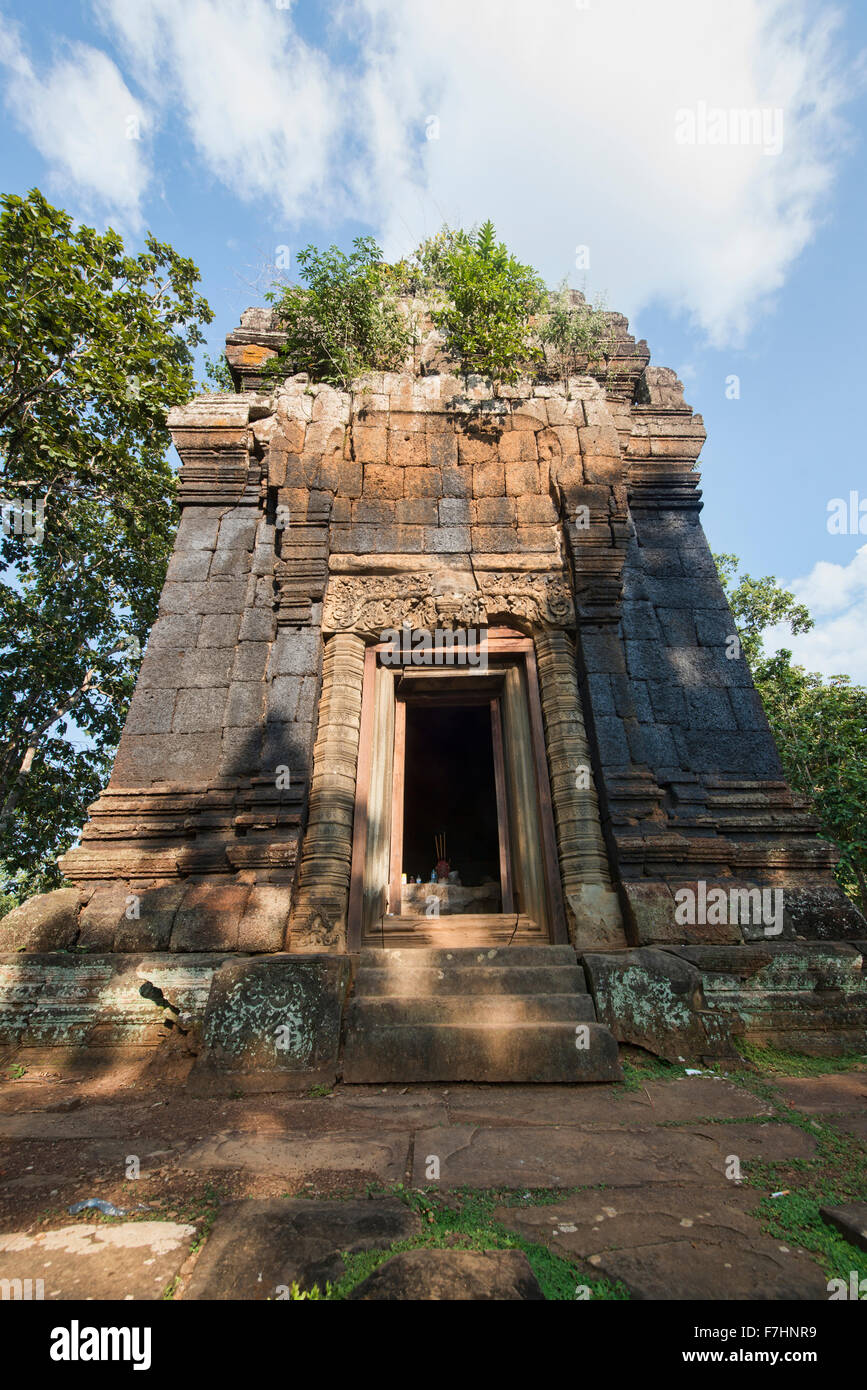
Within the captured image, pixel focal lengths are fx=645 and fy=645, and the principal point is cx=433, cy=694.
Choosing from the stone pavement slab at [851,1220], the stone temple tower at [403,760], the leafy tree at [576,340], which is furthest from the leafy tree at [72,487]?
the stone pavement slab at [851,1220]

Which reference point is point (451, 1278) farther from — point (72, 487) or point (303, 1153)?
point (72, 487)

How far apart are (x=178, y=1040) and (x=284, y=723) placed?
2382 millimetres

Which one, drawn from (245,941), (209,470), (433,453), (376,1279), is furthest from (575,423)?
(376,1279)

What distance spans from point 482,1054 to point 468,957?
2.96 ft

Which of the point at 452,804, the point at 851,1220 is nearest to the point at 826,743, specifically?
the point at 452,804

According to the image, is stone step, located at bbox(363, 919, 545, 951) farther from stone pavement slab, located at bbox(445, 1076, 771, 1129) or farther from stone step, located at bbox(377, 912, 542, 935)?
stone pavement slab, located at bbox(445, 1076, 771, 1129)

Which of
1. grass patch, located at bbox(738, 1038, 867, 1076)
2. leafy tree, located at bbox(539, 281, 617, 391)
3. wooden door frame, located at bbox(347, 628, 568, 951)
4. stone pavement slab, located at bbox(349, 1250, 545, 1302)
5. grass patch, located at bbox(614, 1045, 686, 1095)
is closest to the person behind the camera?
stone pavement slab, located at bbox(349, 1250, 545, 1302)

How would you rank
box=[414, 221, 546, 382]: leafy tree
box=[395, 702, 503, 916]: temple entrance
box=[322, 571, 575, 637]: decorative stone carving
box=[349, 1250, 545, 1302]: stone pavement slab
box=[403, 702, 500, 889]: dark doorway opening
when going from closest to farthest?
box=[349, 1250, 545, 1302]: stone pavement slab
box=[322, 571, 575, 637]: decorative stone carving
box=[414, 221, 546, 382]: leafy tree
box=[395, 702, 503, 916]: temple entrance
box=[403, 702, 500, 889]: dark doorway opening

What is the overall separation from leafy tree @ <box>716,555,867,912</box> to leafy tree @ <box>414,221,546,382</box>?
950cm

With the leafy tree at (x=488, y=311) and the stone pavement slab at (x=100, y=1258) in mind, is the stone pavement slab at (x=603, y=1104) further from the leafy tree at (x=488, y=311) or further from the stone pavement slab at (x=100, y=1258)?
the leafy tree at (x=488, y=311)

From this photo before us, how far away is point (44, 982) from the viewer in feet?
13.5

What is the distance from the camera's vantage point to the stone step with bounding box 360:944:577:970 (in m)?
4.29

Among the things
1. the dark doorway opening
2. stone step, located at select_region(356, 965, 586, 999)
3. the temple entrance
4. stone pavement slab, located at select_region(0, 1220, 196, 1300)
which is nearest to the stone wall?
stone step, located at select_region(356, 965, 586, 999)

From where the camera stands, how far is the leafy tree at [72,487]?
A: 31.2 ft
